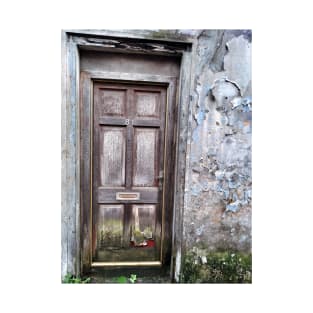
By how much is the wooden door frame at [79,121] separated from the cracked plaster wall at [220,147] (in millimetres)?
63

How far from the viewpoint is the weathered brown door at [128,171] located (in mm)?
1576

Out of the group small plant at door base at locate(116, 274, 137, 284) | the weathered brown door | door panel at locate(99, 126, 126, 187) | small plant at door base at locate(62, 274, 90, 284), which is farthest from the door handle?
small plant at door base at locate(62, 274, 90, 284)

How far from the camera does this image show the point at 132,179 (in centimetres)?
162

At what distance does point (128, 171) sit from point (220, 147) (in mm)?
718

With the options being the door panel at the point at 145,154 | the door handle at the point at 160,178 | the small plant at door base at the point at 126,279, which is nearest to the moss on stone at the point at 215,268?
the small plant at door base at the point at 126,279

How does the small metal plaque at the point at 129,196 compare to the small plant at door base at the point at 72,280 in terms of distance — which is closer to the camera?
the small plant at door base at the point at 72,280

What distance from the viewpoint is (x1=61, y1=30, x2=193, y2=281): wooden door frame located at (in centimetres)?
144

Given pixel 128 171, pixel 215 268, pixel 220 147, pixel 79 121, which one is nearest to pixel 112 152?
pixel 128 171

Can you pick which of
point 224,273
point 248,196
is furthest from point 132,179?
point 224,273

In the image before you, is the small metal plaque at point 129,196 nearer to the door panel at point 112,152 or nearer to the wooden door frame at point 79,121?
the door panel at point 112,152

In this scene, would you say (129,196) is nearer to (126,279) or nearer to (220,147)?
(126,279)

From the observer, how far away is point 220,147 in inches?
60.4

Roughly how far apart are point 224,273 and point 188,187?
0.72m
